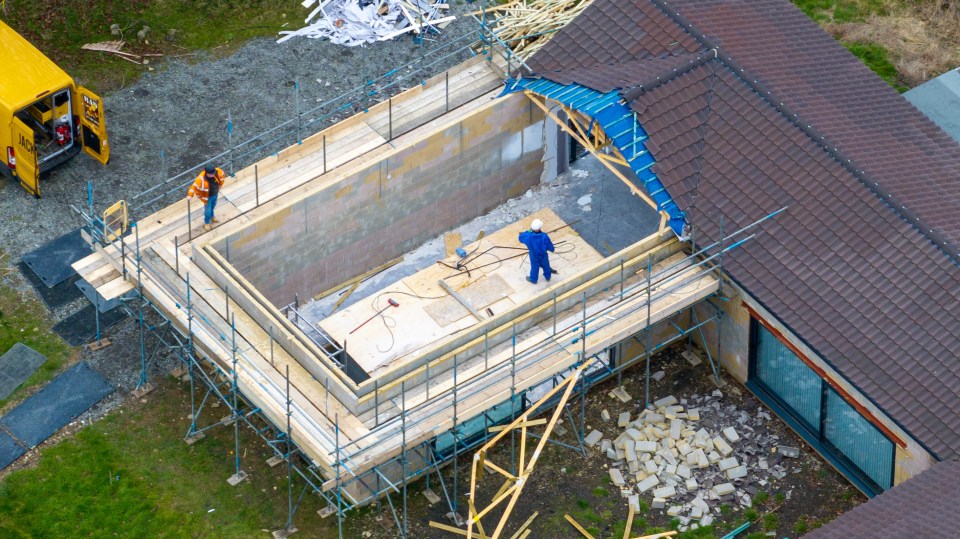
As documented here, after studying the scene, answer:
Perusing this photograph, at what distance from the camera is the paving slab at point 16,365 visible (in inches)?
1775

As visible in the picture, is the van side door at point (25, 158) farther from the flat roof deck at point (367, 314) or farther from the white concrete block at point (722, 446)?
the white concrete block at point (722, 446)

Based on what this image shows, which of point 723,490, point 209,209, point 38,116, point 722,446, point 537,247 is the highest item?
point 209,209

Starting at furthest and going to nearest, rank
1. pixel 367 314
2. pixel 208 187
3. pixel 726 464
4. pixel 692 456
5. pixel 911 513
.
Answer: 1. pixel 367 314
2. pixel 208 187
3. pixel 692 456
4. pixel 726 464
5. pixel 911 513

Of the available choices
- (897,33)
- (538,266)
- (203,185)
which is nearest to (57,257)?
(203,185)

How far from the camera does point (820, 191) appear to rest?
1710 inches

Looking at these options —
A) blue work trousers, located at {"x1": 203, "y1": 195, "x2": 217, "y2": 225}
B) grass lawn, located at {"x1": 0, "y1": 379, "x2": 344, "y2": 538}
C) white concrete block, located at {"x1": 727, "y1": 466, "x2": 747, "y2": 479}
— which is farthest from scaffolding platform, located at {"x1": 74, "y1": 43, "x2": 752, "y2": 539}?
white concrete block, located at {"x1": 727, "y1": 466, "x2": 747, "y2": 479}

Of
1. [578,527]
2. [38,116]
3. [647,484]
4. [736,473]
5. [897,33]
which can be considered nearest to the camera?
[578,527]

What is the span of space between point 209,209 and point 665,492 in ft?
39.0

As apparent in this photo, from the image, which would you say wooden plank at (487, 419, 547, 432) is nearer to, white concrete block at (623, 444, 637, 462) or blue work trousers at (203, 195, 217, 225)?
white concrete block at (623, 444, 637, 462)

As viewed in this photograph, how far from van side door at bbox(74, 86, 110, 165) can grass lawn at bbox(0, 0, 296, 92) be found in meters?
2.97

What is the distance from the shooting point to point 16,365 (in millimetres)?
45469

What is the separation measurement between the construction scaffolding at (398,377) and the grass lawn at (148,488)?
0.35 m

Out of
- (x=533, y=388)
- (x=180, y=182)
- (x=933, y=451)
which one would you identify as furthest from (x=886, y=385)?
(x=180, y=182)

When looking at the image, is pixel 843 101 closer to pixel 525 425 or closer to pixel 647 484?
pixel 647 484
